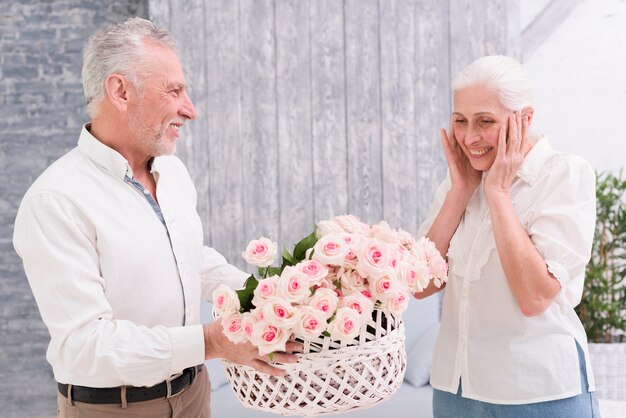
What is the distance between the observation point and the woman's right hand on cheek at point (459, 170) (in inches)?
80.6

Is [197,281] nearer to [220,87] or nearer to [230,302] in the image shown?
[230,302]

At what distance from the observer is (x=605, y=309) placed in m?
3.89

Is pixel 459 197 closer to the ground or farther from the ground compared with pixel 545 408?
farther from the ground

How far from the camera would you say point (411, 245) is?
161 centimetres

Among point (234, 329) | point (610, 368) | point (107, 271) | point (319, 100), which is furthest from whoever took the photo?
point (319, 100)

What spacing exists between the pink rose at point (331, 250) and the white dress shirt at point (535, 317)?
60cm

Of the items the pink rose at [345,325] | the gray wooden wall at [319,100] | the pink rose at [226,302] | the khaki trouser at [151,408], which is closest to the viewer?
the pink rose at [345,325]

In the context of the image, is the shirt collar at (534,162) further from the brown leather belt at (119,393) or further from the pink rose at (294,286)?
the brown leather belt at (119,393)

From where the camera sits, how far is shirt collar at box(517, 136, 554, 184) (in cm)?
188

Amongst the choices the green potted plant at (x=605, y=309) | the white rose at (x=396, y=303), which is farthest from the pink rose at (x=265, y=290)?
the green potted plant at (x=605, y=309)

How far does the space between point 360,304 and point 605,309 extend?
2.91 metres

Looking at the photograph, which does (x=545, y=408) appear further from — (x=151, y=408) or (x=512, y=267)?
(x=151, y=408)

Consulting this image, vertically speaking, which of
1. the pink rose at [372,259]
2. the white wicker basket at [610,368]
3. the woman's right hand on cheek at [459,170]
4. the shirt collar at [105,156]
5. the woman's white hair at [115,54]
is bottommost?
the white wicker basket at [610,368]

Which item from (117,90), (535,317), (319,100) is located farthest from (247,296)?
(319,100)
